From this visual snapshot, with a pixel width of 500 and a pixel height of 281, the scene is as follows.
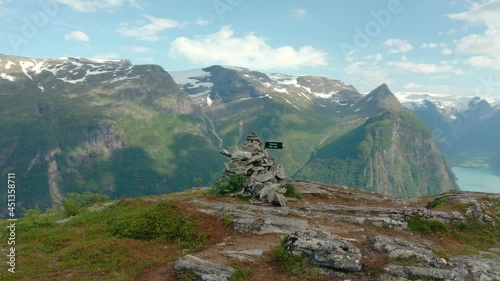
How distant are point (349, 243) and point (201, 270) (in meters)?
10.8

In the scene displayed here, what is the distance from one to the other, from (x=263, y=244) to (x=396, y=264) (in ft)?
29.3

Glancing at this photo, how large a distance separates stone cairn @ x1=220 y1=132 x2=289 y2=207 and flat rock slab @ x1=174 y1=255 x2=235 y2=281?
13899 millimetres

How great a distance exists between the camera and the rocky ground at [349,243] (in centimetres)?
1969

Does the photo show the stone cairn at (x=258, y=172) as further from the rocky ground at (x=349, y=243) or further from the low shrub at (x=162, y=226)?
the low shrub at (x=162, y=226)

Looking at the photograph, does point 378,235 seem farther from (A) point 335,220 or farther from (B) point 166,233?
(B) point 166,233

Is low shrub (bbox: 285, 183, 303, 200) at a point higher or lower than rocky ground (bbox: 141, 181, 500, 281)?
higher

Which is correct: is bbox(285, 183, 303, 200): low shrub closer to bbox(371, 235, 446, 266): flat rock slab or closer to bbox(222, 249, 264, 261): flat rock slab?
bbox(371, 235, 446, 266): flat rock slab

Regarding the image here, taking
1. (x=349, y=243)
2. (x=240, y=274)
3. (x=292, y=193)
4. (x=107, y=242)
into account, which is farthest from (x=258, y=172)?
(x=240, y=274)

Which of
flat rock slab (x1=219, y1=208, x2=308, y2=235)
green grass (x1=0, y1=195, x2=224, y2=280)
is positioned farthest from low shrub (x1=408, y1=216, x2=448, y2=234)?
green grass (x1=0, y1=195, x2=224, y2=280)

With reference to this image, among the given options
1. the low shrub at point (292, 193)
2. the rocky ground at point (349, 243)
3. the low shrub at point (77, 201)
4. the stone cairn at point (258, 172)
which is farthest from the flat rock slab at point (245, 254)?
the low shrub at point (77, 201)

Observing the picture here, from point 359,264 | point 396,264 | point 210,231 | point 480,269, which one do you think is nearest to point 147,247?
point 210,231

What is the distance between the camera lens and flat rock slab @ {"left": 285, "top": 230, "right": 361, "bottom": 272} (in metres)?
Result: 20.1

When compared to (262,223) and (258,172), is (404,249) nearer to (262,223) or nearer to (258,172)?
(262,223)

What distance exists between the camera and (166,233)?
2531cm
